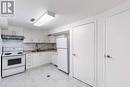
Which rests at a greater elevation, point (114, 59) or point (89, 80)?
point (114, 59)

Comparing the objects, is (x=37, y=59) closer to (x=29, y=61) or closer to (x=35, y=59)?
(x=35, y=59)

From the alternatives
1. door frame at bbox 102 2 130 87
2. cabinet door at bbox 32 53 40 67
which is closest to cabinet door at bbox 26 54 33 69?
cabinet door at bbox 32 53 40 67

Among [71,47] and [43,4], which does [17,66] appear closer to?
[71,47]

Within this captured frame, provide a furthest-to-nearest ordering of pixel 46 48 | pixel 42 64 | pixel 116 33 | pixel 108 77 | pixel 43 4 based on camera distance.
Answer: pixel 46 48 < pixel 42 64 < pixel 108 77 < pixel 116 33 < pixel 43 4

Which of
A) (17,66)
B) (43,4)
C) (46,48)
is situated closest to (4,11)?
(43,4)

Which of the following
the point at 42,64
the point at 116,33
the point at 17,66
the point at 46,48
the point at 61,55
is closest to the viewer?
the point at 116,33

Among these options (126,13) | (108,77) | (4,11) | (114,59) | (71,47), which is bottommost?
(108,77)

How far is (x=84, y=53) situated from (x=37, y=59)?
2.79 metres

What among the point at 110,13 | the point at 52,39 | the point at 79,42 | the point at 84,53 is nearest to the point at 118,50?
the point at 110,13

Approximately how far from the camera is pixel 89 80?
2.48 m

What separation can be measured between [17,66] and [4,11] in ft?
7.87

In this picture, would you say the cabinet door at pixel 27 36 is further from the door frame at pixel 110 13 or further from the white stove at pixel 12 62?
the door frame at pixel 110 13

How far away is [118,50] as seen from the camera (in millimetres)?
1789

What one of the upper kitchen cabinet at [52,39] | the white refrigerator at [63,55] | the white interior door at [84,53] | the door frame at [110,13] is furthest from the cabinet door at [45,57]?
the door frame at [110,13]
